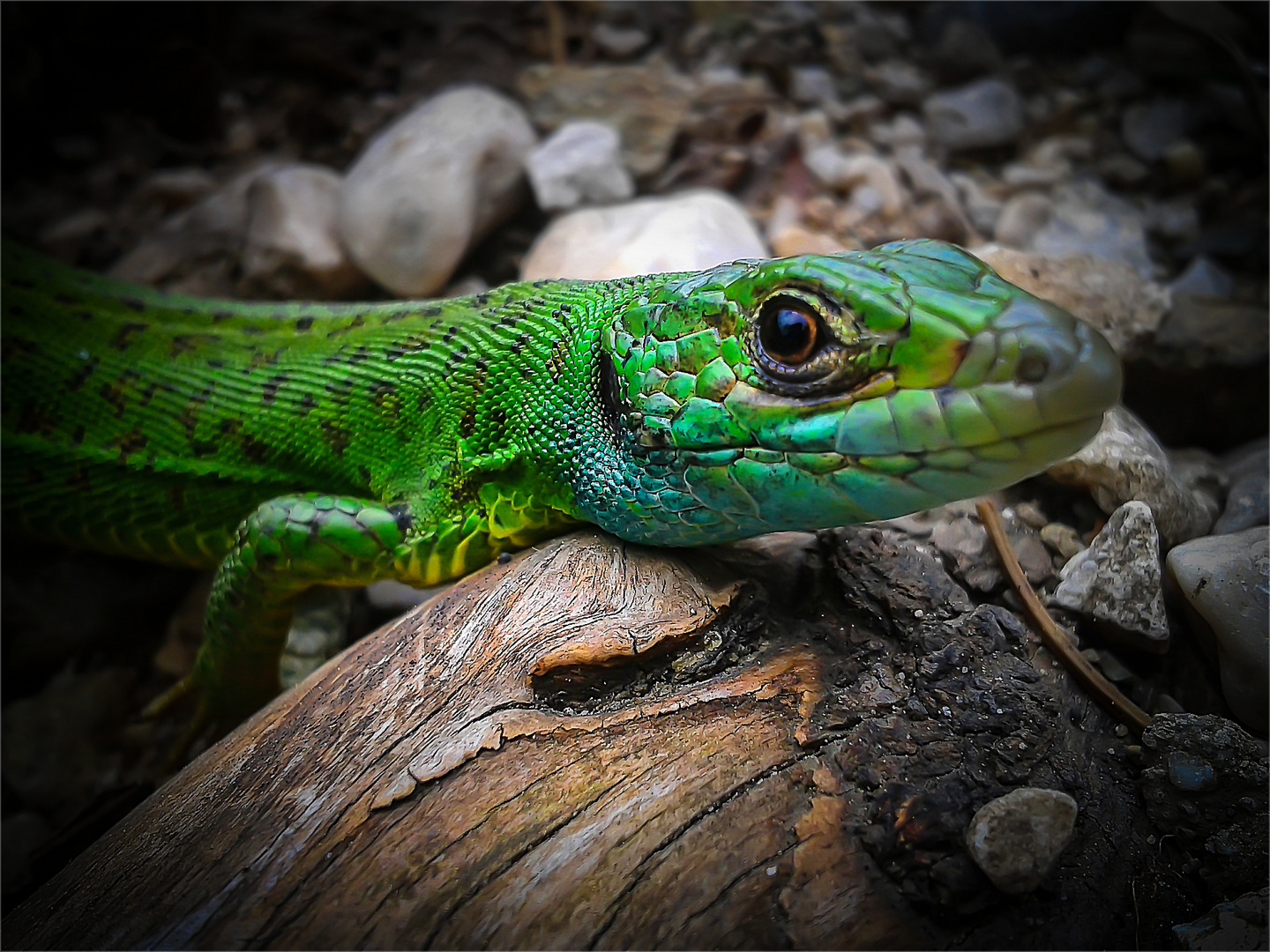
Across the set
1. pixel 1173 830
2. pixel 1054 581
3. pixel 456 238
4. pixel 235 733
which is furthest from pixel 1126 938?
pixel 456 238

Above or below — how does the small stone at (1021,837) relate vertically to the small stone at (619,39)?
below

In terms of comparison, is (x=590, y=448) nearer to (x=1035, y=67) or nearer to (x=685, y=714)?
(x=685, y=714)

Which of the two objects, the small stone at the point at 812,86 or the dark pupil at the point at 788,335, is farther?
the small stone at the point at 812,86

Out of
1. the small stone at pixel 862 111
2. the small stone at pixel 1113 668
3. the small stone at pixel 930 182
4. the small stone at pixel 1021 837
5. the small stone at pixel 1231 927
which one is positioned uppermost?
the small stone at pixel 862 111

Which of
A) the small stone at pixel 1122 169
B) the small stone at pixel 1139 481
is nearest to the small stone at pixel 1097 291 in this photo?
the small stone at pixel 1139 481

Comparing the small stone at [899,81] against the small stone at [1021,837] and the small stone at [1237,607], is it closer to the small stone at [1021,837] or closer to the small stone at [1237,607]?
the small stone at [1237,607]

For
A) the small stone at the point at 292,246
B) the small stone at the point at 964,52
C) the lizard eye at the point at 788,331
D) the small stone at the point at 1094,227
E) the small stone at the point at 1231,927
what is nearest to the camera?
the small stone at the point at 1231,927

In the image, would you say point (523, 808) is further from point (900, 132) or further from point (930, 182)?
point (900, 132)
